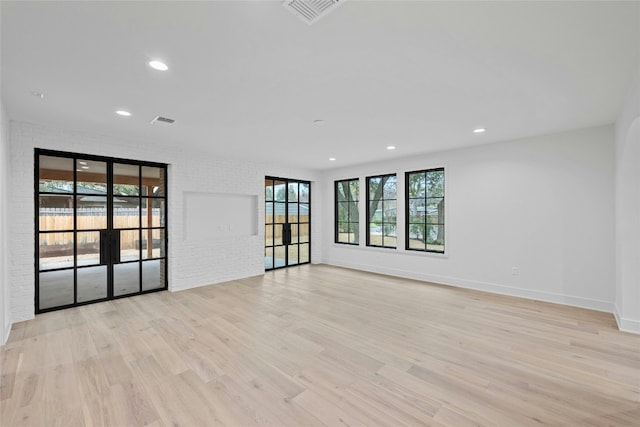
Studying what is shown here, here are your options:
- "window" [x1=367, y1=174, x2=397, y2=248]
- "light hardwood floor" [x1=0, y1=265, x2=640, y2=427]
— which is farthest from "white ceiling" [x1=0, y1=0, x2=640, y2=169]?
"window" [x1=367, y1=174, x2=397, y2=248]

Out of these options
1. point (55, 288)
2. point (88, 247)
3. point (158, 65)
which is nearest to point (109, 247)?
point (88, 247)

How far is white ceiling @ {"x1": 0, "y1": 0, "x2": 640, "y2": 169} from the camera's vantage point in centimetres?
175

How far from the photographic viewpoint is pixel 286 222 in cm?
743

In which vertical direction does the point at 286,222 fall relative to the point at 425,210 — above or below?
below

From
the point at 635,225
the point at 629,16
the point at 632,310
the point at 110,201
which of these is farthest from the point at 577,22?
the point at 110,201

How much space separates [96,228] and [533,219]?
6875 millimetres

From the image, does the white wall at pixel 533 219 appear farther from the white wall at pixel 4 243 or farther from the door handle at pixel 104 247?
the white wall at pixel 4 243

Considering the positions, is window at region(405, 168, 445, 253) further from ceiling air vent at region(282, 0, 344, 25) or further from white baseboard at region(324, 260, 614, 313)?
ceiling air vent at region(282, 0, 344, 25)

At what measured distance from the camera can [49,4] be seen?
1.65 m

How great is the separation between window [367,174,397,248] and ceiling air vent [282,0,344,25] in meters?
5.09

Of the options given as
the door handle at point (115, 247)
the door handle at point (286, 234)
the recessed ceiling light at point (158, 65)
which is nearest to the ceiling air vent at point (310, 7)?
the recessed ceiling light at point (158, 65)

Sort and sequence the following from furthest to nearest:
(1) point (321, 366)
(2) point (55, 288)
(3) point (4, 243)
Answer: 1. (2) point (55, 288)
2. (3) point (4, 243)
3. (1) point (321, 366)

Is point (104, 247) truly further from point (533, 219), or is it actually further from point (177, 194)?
point (533, 219)

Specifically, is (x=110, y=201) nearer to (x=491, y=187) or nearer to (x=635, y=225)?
(x=491, y=187)
